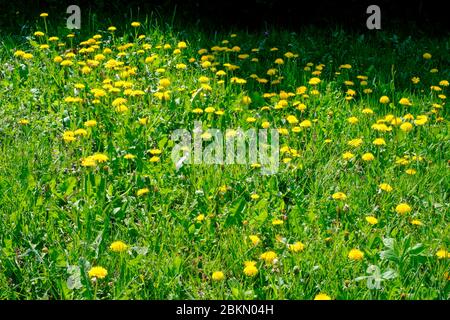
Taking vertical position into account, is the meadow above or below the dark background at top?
below

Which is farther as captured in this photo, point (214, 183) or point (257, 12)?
point (257, 12)

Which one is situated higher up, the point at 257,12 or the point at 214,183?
the point at 257,12

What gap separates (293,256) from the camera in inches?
99.0

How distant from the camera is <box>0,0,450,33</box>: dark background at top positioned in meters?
5.62

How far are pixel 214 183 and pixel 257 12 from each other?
298 cm

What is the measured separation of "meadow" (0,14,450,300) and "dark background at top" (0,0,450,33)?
3.38 feet

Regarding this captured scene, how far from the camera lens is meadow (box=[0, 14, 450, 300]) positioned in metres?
2.46

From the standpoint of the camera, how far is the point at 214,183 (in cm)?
305

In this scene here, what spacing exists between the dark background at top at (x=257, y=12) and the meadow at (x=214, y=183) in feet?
3.38

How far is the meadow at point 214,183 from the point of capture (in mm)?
2455

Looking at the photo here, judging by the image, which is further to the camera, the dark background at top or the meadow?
the dark background at top
